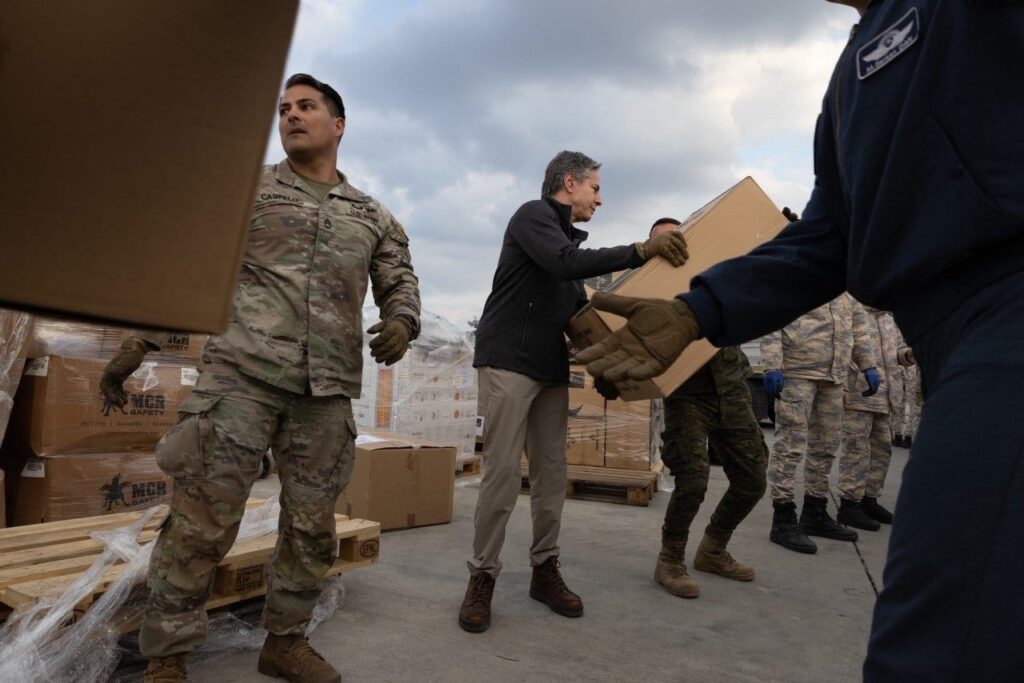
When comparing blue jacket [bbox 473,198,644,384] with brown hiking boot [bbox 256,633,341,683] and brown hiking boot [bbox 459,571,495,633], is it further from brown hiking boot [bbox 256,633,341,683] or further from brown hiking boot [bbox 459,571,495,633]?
brown hiking boot [bbox 256,633,341,683]

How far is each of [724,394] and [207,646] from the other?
8.45 feet

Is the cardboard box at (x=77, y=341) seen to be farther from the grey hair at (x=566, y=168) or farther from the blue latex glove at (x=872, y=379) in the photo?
the blue latex glove at (x=872, y=379)

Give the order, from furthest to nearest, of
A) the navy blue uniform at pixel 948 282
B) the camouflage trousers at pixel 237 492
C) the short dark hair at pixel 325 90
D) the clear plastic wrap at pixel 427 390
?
the clear plastic wrap at pixel 427 390, the short dark hair at pixel 325 90, the camouflage trousers at pixel 237 492, the navy blue uniform at pixel 948 282

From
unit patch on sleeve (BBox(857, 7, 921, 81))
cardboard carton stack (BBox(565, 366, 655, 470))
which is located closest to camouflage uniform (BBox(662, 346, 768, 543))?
cardboard carton stack (BBox(565, 366, 655, 470))

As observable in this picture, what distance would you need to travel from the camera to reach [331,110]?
8.25 feet

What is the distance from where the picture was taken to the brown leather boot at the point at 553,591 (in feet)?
9.55

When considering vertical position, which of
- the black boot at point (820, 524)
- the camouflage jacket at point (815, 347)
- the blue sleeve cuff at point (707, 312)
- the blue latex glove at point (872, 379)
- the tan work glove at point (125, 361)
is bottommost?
the black boot at point (820, 524)

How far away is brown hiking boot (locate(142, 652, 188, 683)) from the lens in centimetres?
194

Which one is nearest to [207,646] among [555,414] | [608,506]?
[555,414]

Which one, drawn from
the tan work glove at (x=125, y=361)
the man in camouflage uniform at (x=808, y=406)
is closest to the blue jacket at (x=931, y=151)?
the tan work glove at (x=125, y=361)

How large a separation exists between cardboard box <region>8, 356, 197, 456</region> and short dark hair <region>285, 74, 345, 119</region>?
232 cm

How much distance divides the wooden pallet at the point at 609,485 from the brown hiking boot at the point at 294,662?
3512mm

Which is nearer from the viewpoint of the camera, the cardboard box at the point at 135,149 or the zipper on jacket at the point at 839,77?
the cardboard box at the point at 135,149

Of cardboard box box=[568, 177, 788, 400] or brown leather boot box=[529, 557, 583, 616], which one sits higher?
cardboard box box=[568, 177, 788, 400]
